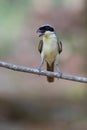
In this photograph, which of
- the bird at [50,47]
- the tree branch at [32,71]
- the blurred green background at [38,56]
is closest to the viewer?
the tree branch at [32,71]

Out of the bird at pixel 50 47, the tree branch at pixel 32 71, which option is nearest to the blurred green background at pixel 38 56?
the bird at pixel 50 47

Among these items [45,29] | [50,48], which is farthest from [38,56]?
[45,29]

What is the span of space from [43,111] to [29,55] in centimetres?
58

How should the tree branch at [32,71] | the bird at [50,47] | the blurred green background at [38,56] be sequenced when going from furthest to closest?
the blurred green background at [38,56] < the bird at [50,47] < the tree branch at [32,71]

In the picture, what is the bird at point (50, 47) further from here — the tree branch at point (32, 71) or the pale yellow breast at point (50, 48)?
the tree branch at point (32, 71)

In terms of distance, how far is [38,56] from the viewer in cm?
485

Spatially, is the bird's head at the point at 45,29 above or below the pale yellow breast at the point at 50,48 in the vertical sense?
above

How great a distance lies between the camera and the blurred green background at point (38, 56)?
15.6 ft

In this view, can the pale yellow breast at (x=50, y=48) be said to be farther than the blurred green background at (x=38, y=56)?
No

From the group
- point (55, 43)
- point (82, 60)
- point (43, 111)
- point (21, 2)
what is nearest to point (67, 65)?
point (82, 60)

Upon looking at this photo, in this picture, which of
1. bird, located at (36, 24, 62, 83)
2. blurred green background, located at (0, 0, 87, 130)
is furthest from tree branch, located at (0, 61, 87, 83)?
blurred green background, located at (0, 0, 87, 130)

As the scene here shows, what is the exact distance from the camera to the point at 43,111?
472 centimetres

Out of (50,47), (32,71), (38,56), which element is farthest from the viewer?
(38,56)

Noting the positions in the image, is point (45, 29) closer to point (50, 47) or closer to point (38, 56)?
point (50, 47)
